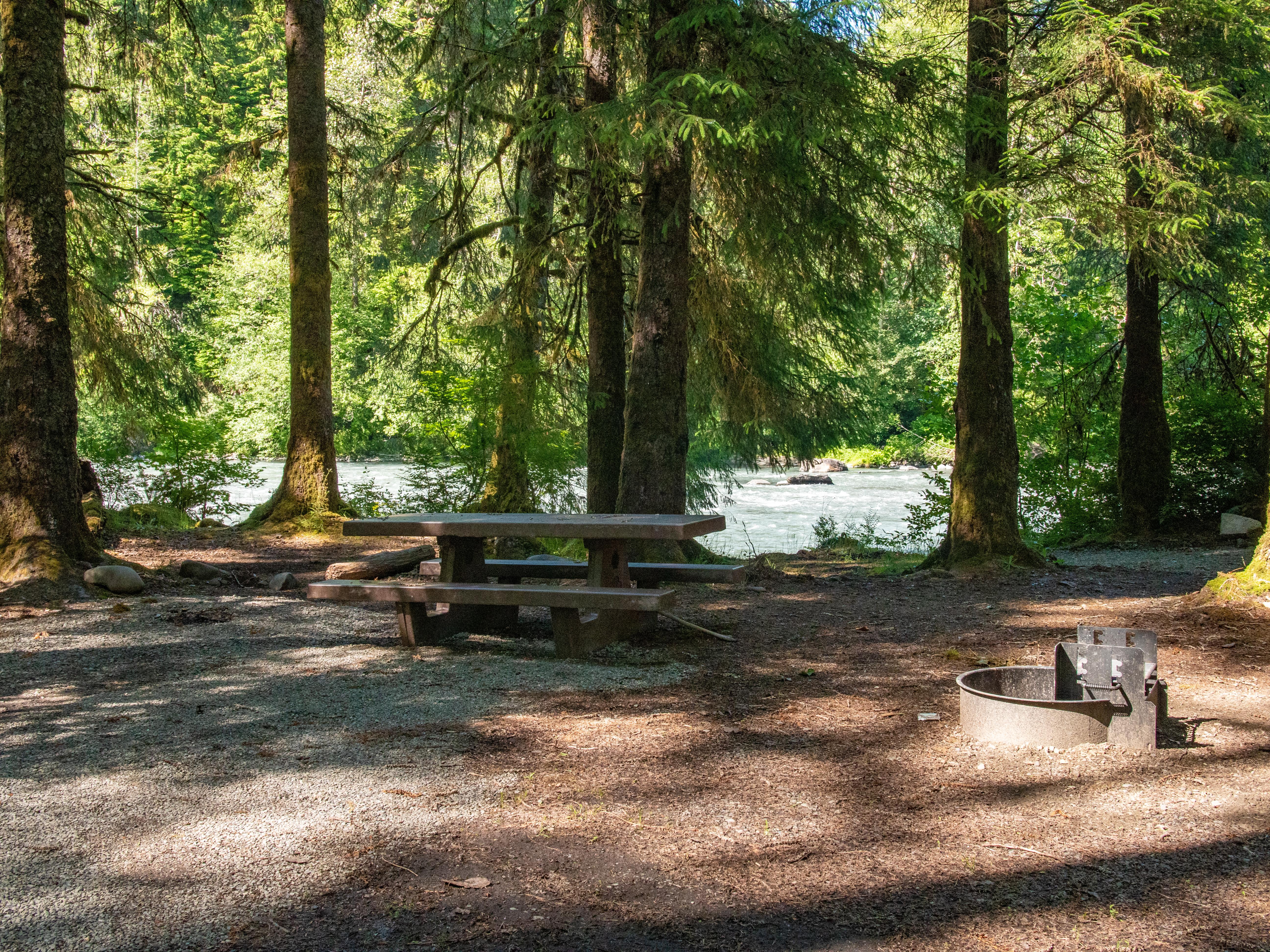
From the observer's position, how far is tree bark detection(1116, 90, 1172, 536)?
11125 millimetres

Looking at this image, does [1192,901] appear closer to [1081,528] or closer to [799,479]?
[1081,528]

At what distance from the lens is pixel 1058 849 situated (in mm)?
3020

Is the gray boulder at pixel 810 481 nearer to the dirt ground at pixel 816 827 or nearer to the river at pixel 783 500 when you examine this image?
the river at pixel 783 500

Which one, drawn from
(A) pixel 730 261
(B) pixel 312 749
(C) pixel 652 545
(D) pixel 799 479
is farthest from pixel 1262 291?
(D) pixel 799 479

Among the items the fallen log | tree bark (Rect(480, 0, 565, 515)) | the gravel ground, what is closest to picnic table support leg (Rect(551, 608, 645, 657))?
the gravel ground

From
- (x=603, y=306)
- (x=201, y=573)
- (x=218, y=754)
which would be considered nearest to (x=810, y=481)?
(x=603, y=306)

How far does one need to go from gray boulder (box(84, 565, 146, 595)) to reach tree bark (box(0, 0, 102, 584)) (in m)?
0.17

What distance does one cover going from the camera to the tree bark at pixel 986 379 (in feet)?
27.1

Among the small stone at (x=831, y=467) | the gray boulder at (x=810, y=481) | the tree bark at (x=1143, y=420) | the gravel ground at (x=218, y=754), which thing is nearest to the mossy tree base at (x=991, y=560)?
the tree bark at (x=1143, y=420)

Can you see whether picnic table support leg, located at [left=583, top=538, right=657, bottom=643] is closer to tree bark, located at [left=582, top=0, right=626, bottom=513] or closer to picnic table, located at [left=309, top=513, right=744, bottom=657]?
picnic table, located at [left=309, top=513, right=744, bottom=657]

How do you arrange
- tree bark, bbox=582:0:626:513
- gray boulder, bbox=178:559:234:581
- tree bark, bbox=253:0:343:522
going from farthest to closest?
tree bark, bbox=253:0:343:522, tree bark, bbox=582:0:626:513, gray boulder, bbox=178:559:234:581

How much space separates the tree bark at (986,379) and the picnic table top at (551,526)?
12.8 ft

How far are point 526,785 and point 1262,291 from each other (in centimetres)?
1185

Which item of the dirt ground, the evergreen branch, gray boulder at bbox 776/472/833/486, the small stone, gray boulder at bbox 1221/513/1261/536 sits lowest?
the dirt ground
